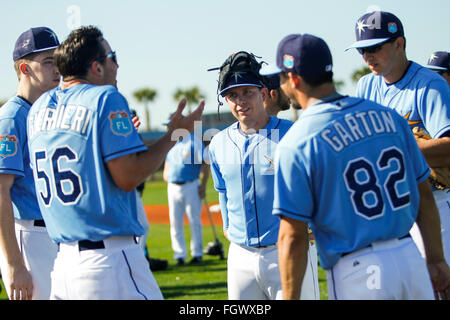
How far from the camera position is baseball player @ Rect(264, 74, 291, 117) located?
15.4ft

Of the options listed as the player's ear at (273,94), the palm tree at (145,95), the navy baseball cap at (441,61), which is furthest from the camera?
the palm tree at (145,95)

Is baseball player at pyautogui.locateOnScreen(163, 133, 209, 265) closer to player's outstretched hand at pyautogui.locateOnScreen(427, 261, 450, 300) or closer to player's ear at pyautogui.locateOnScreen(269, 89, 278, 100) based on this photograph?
player's ear at pyautogui.locateOnScreen(269, 89, 278, 100)

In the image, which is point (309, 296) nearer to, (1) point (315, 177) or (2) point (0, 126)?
(1) point (315, 177)

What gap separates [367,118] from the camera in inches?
121

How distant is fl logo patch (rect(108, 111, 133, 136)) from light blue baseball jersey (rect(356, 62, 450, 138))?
2322 mm

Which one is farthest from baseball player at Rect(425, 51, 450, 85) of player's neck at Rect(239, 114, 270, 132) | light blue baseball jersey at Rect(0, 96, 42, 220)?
light blue baseball jersey at Rect(0, 96, 42, 220)

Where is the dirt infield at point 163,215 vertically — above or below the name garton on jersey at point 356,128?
below

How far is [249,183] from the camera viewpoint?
4.27 m

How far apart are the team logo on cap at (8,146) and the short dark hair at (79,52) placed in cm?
89

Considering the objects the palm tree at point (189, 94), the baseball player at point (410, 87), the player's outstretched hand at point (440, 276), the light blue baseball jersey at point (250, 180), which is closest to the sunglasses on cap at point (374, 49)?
the baseball player at point (410, 87)

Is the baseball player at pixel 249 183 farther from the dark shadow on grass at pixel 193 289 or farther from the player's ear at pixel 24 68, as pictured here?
the dark shadow on grass at pixel 193 289

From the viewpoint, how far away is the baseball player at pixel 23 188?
3928 millimetres
